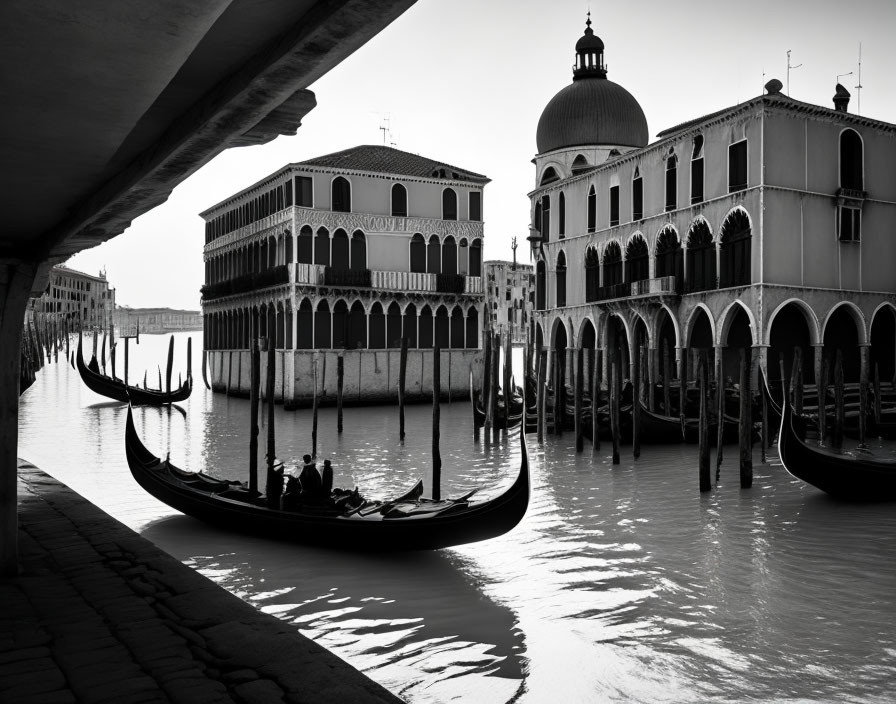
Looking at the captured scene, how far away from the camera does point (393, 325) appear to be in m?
25.8

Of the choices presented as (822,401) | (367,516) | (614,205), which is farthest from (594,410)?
(614,205)

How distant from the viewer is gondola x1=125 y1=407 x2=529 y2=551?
708cm

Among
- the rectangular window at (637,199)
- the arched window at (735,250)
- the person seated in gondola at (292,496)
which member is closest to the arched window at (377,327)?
the rectangular window at (637,199)

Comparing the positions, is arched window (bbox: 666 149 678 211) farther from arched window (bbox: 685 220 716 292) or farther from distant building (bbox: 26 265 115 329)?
distant building (bbox: 26 265 115 329)

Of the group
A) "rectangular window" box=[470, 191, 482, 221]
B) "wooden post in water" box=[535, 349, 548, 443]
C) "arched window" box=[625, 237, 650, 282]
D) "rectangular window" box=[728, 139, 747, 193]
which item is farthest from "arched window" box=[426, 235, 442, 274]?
"wooden post in water" box=[535, 349, 548, 443]

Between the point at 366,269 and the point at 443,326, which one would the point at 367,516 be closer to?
the point at 366,269

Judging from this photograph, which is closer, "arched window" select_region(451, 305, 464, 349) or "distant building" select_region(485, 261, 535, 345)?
"arched window" select_region(451, 305, 464, 349)

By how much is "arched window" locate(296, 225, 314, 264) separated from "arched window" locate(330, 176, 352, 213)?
1069 millimetres

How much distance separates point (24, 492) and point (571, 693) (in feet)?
17.1

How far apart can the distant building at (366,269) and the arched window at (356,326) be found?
0.03m

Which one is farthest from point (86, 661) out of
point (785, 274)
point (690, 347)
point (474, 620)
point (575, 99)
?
point (575, 99)

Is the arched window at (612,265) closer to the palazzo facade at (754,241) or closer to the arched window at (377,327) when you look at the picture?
the palazzo facade at (754,241)

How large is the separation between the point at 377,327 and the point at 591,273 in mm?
6681

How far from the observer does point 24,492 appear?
7.56 m
